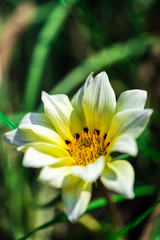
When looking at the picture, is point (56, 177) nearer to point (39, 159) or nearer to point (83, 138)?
point (39, 159)

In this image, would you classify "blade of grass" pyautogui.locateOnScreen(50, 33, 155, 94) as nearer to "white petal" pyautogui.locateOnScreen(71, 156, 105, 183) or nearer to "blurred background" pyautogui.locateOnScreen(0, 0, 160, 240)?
"blurred background" pyautogui.locateOnScreen(0, 0, 160, 240)

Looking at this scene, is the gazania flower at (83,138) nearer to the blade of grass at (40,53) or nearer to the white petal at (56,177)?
the white petal at (56,177)

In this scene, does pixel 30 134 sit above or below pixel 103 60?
above

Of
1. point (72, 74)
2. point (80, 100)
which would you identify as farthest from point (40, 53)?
point (80, 100)

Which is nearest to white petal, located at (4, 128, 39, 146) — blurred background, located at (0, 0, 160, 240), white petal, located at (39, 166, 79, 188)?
white petal, located at (39, 166, 79, 188)

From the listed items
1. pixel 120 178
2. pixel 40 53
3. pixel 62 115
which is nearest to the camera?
pixel 120 178

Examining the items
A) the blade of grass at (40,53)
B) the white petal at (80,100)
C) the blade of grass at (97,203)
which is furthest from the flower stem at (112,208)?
the blade of grass at (40,53)

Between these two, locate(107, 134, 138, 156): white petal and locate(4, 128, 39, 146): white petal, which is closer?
locate(107, 134, 138, 156): white petal
